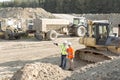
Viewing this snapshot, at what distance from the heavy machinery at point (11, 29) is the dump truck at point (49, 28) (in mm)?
1647

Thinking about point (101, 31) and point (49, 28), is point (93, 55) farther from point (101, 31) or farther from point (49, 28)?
point (49, 28)

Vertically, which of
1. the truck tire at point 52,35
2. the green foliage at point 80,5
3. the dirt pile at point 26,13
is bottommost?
the truck tire at point 52,35

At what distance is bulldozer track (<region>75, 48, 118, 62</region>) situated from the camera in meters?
14.3

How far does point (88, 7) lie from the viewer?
67000 mm

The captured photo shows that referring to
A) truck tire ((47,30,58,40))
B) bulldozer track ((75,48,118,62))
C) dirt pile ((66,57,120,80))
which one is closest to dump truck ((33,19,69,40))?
truck tire ((47,30,58,40))

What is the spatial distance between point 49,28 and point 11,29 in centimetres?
337

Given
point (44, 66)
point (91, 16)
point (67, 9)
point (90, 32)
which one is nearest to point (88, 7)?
point (67, 9)

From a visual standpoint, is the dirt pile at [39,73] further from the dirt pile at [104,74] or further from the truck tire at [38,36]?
the truck tire at [38,36]

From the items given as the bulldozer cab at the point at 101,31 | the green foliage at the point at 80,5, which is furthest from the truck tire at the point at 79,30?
the green foliage at the point at 80,5

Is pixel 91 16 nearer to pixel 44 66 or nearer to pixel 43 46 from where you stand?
pixel 43 46

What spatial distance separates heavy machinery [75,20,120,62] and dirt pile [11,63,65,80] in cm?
480

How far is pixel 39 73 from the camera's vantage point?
9.70 meters

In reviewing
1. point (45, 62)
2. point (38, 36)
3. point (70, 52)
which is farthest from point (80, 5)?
point (70, 52)

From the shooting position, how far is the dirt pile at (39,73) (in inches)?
373
